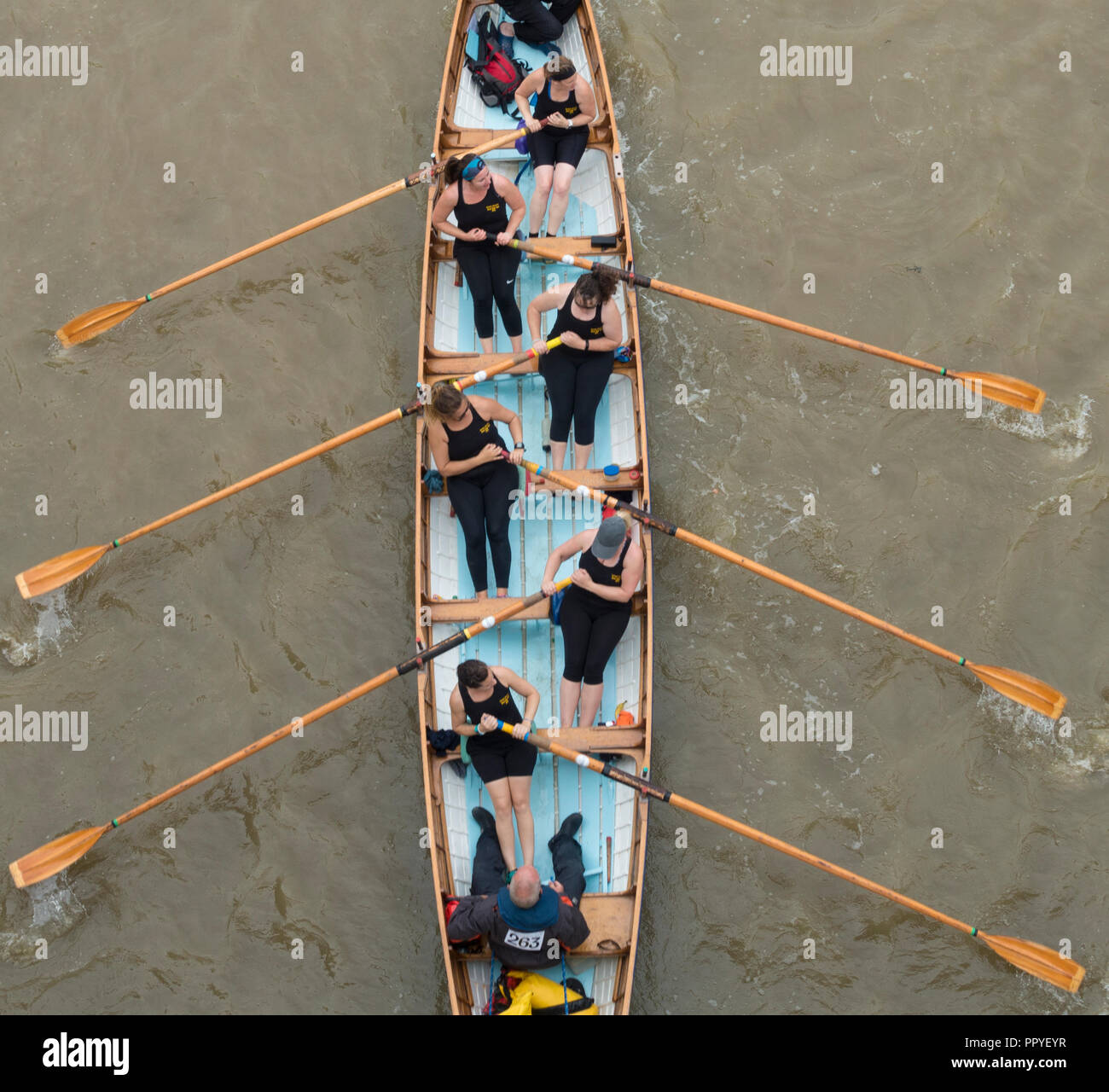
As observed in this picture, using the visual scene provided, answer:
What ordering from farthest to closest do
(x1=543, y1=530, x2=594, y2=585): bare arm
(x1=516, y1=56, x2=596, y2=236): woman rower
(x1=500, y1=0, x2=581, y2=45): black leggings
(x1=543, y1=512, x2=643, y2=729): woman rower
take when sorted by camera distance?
1. (x1=500, y1=0, x2=581, y2=45): black leggings
2. (x1=516, y1=56, x2=596, y2=236): woman rower
3. (x1=543, y1=530, x2=594, y2=585): bare arm
4. (x1=543, y1=512, x2=643, y2=729): woman rower

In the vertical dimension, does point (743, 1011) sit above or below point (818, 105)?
below

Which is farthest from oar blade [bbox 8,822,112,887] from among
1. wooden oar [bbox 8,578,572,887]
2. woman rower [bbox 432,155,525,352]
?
woman rower [bbox 432,155,525,352]

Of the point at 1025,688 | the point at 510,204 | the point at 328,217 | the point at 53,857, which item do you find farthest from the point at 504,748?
the point at 328,217

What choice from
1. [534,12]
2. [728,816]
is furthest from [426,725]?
[534,12]

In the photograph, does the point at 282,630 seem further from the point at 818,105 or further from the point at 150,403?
the point at 818,105

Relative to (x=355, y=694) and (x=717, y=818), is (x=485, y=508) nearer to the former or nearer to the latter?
(x=355, y=694)

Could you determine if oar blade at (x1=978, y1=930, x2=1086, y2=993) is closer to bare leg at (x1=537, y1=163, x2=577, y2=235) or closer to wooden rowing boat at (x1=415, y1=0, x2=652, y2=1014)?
wooden rowing boat at (x1=415, y1=0, x2=652, y2=1014)
